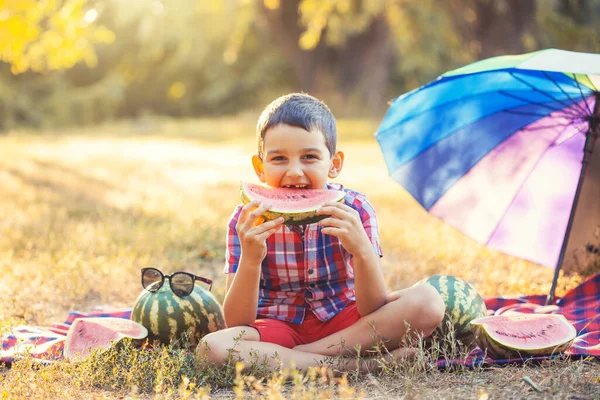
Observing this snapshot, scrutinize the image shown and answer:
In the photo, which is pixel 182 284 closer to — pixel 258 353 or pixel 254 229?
pixel 258 353

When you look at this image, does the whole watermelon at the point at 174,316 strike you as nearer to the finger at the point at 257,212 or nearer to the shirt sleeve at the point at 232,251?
the shirt sleeve at the point at 232,251

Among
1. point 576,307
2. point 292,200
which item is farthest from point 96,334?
point 576,307

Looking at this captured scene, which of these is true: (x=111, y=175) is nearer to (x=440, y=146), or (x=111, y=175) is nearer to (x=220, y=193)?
(x=220, y=193)

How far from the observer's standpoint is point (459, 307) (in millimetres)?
3869

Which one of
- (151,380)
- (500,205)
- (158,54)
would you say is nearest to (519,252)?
(500,205)

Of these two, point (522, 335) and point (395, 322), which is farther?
point (522, 335)

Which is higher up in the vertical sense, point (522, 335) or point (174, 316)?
point (174, 316)

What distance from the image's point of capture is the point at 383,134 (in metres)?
4.89

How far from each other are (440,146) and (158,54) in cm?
2965

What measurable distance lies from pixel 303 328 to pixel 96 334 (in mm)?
1139

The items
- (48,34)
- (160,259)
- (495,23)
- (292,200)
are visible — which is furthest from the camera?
(495,23)

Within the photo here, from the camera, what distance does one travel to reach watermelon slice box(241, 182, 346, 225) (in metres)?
3.25

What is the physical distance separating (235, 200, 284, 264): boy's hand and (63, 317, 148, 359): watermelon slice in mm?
906

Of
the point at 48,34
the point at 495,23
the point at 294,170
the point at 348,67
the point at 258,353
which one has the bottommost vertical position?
the point at 258,353
